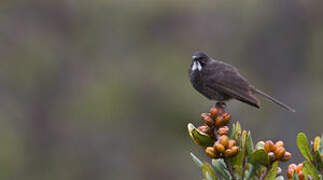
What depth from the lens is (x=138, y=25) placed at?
19344mm

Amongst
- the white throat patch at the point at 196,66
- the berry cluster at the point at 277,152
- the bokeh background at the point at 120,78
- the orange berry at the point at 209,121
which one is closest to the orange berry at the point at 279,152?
the berry cluster at the point at 277,152

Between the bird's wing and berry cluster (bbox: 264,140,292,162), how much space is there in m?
1.80

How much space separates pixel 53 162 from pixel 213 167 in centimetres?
1618

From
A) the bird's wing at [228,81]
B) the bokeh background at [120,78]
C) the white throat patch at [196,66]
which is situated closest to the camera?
the bird's wing at [228,81]

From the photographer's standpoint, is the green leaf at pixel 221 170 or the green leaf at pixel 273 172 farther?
the green leaf at pixel 221 170

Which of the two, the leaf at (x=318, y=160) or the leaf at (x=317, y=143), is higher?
the leaf at (x=317, y=143)

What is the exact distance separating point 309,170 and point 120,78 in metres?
16.1

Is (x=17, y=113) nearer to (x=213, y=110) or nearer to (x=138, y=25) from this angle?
(x=138, y=25)

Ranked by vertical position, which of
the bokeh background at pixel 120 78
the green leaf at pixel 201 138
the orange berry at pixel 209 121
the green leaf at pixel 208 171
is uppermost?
the bokeh background at pixel 120 78

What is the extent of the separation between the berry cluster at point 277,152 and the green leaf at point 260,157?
0.02m

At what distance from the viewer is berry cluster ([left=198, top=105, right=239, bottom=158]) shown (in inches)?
95.1

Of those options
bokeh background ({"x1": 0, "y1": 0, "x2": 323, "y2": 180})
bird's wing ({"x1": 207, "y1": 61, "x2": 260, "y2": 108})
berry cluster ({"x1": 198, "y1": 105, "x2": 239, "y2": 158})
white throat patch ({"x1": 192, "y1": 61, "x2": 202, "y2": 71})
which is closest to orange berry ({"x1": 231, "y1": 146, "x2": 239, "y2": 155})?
berry cluster ({"x1": 198, "y1": 105, "x2": 239, "y2": 158})

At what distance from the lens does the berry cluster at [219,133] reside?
7.93 ft

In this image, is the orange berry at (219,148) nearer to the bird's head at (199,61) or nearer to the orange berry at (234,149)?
the orange berry at (234,149)
